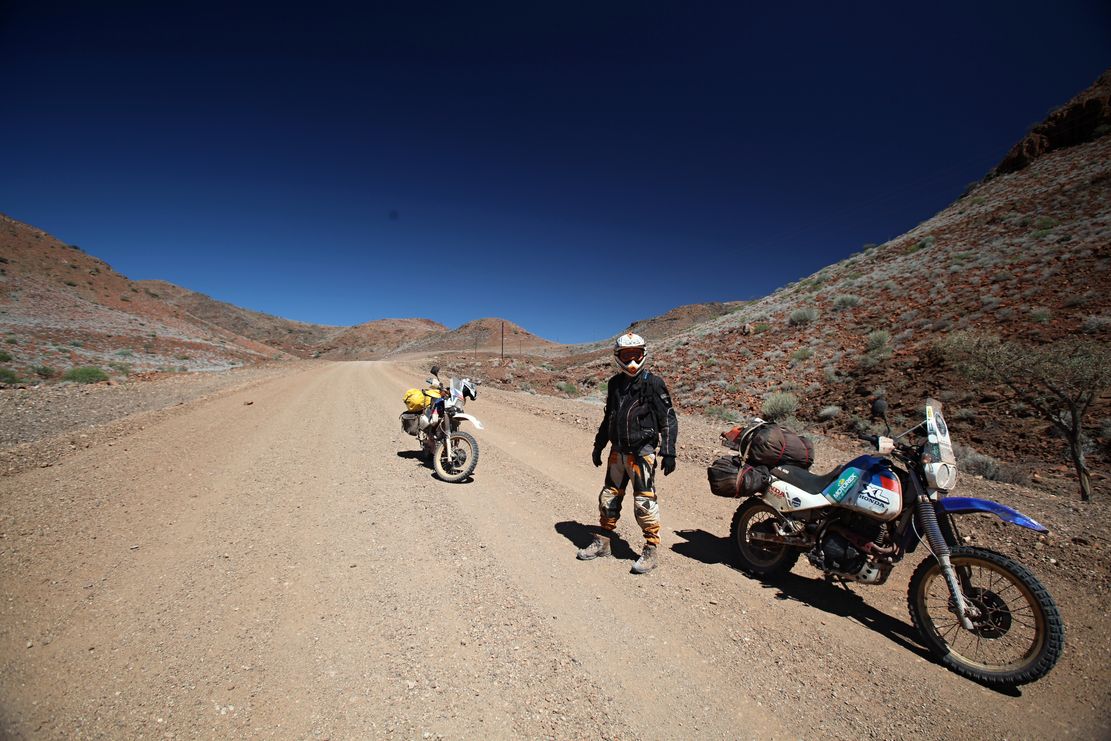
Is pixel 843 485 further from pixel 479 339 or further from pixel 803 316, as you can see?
pixel 479 339

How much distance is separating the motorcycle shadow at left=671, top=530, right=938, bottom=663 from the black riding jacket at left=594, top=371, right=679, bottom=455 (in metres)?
1.37

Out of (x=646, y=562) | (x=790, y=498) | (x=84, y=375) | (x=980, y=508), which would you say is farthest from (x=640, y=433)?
(x=84, y=375)

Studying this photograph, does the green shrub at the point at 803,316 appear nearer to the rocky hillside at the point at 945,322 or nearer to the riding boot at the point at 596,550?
the rocky hillside at the point at 945,322

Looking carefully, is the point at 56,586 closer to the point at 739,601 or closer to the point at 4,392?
the point at 739,601

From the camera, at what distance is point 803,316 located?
64.4 feet

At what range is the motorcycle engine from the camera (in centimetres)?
338

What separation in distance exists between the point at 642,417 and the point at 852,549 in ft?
6.57

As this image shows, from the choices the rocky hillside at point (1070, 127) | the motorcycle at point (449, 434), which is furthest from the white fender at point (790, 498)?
the rocky hillside at point (1070, 127)

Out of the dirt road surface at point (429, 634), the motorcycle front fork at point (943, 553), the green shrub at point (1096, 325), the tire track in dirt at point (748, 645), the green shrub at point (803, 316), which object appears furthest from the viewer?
the green shrub at point (803, 316)

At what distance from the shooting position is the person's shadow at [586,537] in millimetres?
4355

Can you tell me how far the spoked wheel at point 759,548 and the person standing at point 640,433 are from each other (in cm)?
88

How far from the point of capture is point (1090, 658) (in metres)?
2.92

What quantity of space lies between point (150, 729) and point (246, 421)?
9571mm

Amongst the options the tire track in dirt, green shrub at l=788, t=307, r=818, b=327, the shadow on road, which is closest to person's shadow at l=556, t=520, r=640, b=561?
the tire track in dirt
